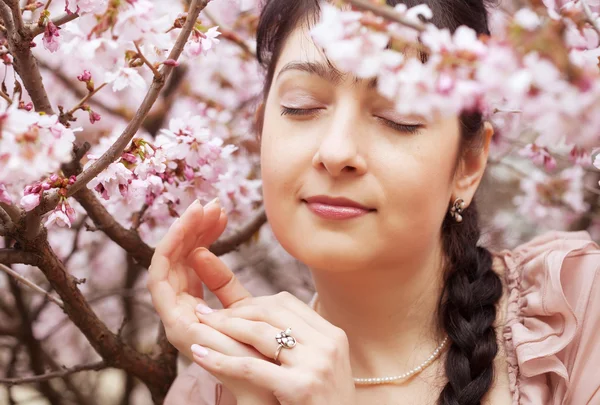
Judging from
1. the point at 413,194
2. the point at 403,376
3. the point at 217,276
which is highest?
the point at 413,194

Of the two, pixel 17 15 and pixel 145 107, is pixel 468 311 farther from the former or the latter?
pixel 17 15

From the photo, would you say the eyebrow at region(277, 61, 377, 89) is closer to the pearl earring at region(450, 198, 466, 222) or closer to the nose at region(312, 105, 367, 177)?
the nose at region(312, 105, 367, 177)

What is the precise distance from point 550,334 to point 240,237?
0.81 meters

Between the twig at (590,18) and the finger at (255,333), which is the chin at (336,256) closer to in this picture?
the finger at (255,333)

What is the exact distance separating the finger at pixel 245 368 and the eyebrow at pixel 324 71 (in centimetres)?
50

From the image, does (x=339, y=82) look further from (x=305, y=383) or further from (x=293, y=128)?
(x=305, y=383)

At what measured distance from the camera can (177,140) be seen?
1.29 metres

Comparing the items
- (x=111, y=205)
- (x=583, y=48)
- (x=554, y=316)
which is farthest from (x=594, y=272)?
(x=111, y=205)

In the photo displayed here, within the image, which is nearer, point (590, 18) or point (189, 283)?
point (590, 18)

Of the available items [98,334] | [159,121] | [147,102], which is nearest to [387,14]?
[147,102]

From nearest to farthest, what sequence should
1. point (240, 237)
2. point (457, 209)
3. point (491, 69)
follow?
point (491, 69) < point (457, 209) < point (240, 237)

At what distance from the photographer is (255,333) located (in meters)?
1.13

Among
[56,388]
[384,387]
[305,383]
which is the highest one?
[305,383]

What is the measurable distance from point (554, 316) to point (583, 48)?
0.77m
